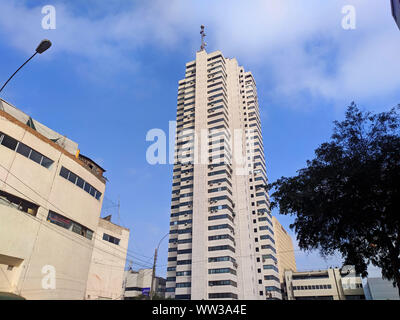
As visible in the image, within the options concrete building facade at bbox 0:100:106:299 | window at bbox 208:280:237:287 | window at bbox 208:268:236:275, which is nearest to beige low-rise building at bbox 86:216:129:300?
concrete building facade at bbox 0:100:106:299

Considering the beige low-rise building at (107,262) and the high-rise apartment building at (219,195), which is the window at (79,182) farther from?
the high-rise apartment building at (219,195)

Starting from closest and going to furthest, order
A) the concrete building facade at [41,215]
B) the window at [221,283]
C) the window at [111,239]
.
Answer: the concrete building facade at [41,215]
the window at [111,239]
the window at [221,283]

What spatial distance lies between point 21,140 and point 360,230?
27.6 m

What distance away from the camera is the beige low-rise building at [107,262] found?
3259cm

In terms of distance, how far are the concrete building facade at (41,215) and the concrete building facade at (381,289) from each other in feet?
195

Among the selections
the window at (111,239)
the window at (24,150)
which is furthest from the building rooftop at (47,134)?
the window at (111,239)

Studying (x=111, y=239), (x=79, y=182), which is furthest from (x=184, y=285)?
(x=79, y=182)

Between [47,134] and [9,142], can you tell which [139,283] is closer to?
[47,134]

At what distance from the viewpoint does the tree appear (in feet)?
49.7

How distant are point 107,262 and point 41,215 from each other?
44.2ft

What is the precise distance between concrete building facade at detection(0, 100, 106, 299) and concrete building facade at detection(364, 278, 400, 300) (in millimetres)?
59463

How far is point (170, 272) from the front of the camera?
74562mm

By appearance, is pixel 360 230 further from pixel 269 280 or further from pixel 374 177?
pixel 269 280
